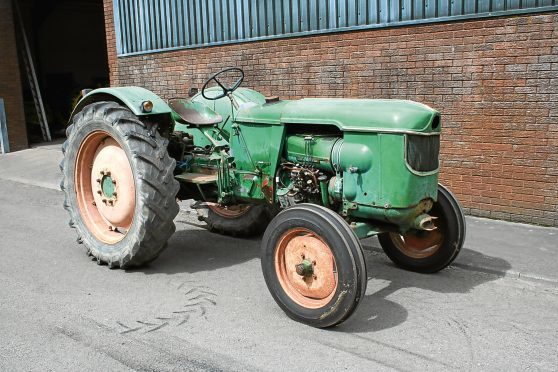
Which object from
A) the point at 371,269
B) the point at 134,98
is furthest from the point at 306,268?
the point at 134,98

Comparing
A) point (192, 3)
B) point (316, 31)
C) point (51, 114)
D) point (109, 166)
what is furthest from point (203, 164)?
point (51, 114)

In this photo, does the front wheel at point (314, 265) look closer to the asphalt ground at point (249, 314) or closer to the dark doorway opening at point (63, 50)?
the asphalt ground at point (249, 314)

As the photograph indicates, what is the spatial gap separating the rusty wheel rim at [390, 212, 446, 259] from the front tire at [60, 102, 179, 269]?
6.53 ft

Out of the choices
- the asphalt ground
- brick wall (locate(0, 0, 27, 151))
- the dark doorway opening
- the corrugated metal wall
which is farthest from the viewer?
the dark doorway opening

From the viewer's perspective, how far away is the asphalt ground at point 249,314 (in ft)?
11.4

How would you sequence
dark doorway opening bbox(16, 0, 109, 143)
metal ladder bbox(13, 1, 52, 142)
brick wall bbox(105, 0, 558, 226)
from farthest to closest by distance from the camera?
dark doorway opening bbox(16, 0, 109, 143) → metal ladder bbox(13, 1, 52, 142) → brick wall bbox(105, 0, 558, 226)

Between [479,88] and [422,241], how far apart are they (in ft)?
7.85

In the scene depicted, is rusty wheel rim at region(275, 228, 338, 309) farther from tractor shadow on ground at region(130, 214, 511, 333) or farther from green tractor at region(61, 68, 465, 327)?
tractor shadow on ground at region(130, 214, 511, 333)

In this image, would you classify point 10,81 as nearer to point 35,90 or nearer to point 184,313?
point 35,90

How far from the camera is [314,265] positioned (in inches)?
154

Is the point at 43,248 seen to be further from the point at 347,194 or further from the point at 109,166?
the point at 347,194

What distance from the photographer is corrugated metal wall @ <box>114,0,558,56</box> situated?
6.46 meters

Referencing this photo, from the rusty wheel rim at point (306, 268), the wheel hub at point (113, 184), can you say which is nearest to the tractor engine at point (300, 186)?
the rusty wheel rim at point (306, 268)

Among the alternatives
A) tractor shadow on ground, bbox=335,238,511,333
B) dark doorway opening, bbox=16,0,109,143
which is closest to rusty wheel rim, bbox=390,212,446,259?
tractor shadow on ground, bbox=335,238,511,333
